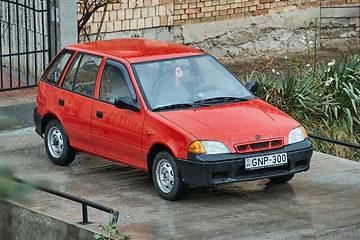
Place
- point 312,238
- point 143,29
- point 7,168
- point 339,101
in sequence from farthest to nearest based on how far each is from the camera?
point 143,29 < point 339,101 < point 312,238 < point 7,168

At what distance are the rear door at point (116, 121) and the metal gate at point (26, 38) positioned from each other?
4.38 metres

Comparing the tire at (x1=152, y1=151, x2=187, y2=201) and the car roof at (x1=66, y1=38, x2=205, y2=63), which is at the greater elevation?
the car roof at (x1=66, y1=38, x2=205, y2=63)

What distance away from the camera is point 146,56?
8.02 meters

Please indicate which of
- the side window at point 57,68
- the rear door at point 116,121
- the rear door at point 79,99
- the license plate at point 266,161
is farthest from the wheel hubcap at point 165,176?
the side window at point 57,68

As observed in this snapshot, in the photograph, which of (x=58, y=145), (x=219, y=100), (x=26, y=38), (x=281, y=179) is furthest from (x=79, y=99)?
(x=26, y=38)

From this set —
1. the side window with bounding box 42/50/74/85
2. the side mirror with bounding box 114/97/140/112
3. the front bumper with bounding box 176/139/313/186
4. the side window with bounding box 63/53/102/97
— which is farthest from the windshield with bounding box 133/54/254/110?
the side window with bounding box 42/50/74/85

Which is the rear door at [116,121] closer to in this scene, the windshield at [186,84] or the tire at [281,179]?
the windshield at [186,84]

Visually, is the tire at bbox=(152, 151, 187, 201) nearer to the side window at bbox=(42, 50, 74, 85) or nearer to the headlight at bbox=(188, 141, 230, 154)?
the headlight at bbox=(188, 141, 230, 154)

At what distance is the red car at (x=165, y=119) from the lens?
707 cm

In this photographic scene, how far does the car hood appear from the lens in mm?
7133

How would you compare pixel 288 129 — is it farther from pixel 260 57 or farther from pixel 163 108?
pixel 260 57

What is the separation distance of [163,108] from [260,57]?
863cm

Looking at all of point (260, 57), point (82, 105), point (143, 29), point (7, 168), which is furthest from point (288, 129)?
point (260, 57)

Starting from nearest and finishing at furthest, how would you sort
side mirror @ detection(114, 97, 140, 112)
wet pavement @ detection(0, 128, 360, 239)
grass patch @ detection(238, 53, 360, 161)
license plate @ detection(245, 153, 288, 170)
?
wet pavement @ detection(0, 128, 360, 239)
license plate @ detection(245, 153, 288, 170)
side mirror @ detection(114, 97, 140, 112)
grass patch @ detection(238, 53, 360, 161)
